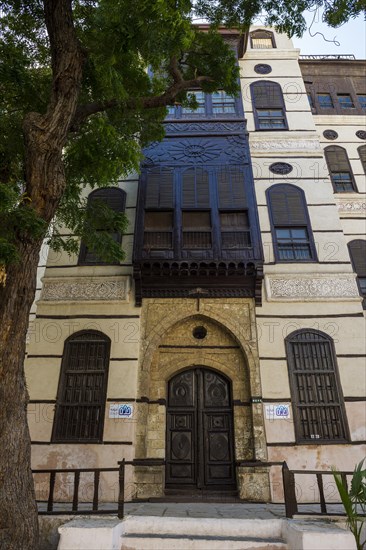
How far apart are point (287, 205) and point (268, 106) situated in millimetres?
4142

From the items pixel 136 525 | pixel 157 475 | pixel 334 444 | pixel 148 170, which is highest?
pixel 148 170

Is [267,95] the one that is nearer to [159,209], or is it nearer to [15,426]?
[159,209]

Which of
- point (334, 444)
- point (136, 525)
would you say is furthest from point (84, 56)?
point (334, 444)

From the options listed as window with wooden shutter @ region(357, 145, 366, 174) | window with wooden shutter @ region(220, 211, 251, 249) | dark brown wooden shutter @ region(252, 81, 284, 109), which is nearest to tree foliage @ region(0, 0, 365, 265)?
window with wooden shutter @ region(220, 211, 251, 249)

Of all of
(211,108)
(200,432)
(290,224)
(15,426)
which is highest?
(211,108)

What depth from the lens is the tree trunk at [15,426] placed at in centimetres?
425

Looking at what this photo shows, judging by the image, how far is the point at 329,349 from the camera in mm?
8609

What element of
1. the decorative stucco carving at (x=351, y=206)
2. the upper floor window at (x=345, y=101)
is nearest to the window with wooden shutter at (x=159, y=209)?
the decorative stucco carving at (x=351, y=206)

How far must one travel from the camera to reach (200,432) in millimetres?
8391

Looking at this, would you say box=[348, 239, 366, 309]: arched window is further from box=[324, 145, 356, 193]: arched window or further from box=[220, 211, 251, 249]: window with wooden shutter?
box=[220, 211, 251, 249]: window with wooden shutter

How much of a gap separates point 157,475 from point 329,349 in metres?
4.75

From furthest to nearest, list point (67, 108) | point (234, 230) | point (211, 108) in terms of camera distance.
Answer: point (211, 108) < point (234, 230) < point (67, 108)

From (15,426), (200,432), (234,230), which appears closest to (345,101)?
(234,230)

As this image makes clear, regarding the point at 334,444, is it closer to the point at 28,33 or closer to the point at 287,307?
the point at 287,307
